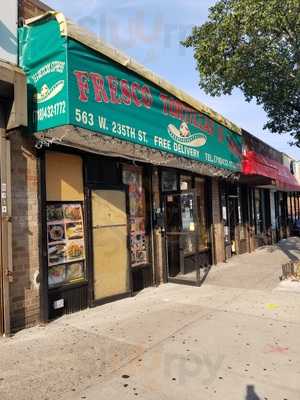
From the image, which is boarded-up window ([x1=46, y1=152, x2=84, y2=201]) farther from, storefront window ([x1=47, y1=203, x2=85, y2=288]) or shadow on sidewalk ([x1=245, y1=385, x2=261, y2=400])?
shadow on sidewalk ([x1=245, y1=385, x2=261, y2=400])

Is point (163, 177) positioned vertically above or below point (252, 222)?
above

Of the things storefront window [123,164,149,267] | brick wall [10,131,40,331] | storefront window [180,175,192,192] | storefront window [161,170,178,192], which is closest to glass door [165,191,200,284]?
storefront window [161,170,178,192]

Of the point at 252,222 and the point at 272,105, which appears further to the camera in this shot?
the point at 252,222

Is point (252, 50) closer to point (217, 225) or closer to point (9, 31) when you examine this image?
point (9, 31)

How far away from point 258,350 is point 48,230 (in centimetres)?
373

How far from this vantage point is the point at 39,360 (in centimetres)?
444

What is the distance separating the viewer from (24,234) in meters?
5.64

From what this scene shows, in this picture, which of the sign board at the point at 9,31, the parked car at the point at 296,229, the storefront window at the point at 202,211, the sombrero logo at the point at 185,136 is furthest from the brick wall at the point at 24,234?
the parked car at the point at 296,229

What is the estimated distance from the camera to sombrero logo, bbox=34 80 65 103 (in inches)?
205

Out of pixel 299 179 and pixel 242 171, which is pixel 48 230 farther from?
pixel 299 179

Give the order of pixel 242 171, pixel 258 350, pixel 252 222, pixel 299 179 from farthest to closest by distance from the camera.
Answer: pixel 299 179 < pixel 252 222 < pixel 242 171 < pixel 258 350

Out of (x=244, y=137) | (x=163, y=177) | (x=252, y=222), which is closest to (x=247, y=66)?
(x=163, y=177)

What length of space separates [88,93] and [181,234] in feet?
15.2

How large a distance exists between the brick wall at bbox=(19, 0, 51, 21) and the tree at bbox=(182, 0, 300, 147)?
4.01 meters
